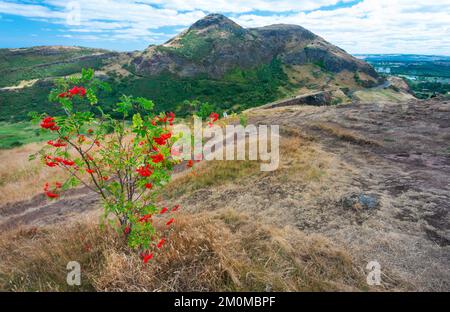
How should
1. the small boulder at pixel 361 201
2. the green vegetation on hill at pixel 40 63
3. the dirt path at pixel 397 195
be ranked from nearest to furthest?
the dirt path at pixel 397 195, the small boulder at pixel 361 201, the green vegetation on hill at pixel 40 63

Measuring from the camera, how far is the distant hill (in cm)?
7238

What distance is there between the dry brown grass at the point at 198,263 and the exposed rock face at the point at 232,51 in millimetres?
82999

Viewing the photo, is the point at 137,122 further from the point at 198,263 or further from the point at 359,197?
the point at 359,197

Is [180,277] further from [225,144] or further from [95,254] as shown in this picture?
[225,144]

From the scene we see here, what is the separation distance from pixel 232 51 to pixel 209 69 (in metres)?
12.7

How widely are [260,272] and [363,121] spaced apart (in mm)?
13381

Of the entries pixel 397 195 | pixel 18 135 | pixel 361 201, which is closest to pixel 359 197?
pixel 361 201

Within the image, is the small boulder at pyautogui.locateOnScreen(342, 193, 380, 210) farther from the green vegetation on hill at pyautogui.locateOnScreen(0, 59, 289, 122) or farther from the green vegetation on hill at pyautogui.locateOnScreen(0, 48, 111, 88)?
the green vegetation on hill at pyautogui.locateOnScreen(0, 48, 111, 88)

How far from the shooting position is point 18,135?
41375mm

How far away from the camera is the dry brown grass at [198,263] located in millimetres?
4020

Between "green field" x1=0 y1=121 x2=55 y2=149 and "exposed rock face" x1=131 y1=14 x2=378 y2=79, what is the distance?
39.3 metres

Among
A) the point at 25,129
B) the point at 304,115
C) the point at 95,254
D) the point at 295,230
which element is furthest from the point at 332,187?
the point at 25,129

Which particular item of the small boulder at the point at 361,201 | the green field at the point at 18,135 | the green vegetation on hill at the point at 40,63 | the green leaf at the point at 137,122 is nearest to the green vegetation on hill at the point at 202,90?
the green field at the point at 18,135

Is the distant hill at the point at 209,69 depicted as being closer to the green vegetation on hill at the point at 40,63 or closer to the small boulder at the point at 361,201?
the green vegetation on hill at the point at 40,63
